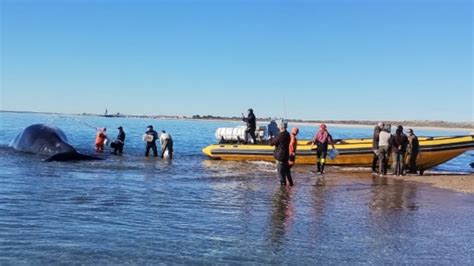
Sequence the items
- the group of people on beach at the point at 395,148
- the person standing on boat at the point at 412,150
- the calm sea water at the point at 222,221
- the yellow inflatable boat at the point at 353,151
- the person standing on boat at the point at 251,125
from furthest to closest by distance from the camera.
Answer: the person standing on boat at the point at 251,125 < the yellow inflatable boat at the point at 353,151 < the person standing on boat at the point at 412,150 < the group of people on beach at the point at 395,148 < the calm sea water at the point at 222,221

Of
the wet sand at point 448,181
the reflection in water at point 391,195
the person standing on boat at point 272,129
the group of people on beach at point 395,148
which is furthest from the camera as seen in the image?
the person standing on boat at point 272,129

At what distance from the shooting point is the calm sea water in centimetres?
643

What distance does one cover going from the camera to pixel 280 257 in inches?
251

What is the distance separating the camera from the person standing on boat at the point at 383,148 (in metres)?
17.6

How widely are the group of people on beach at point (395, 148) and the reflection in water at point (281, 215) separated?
6.24 metres

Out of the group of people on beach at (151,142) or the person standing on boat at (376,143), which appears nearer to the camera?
the person standing on boat at (376,143)

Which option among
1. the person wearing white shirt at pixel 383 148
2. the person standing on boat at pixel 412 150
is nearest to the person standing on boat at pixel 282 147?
the person wearing white shirt at pixel 383 148

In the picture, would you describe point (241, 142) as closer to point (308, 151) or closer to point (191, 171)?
Result: point (308, 151)

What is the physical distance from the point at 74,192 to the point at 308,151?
39.6 ft

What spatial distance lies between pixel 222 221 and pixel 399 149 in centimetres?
1079

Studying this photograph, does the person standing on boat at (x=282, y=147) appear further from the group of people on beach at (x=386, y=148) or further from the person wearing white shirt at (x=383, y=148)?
the person wearing white shirt at (x=383, y=148)

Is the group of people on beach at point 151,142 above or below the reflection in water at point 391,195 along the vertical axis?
above

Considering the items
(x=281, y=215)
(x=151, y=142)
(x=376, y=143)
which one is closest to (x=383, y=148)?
(x=376, y=143)

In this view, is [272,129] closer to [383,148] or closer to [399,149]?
[383,148]
